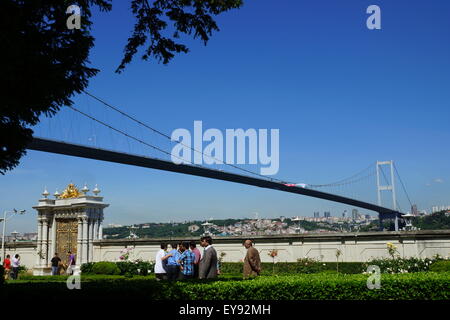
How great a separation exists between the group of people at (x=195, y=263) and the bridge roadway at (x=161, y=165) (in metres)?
14.1

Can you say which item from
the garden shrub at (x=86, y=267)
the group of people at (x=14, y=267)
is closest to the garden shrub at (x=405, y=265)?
the garden shrub at (x=86, y=267)

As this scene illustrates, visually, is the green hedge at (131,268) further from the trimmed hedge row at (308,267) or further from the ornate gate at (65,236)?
the trimmed hedge row at (308,267)

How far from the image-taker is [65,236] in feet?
80.1

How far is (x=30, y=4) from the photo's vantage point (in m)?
6.67

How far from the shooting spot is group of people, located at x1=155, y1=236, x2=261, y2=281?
9.77 metres

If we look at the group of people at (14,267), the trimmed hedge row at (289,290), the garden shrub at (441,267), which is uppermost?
the trimmed hedge row at (289,290)

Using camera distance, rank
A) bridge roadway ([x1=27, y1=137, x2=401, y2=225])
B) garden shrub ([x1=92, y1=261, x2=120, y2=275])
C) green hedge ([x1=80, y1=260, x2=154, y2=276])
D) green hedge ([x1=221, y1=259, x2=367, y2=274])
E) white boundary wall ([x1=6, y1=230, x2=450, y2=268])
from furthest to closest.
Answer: bridge roadway ([x1=27, y1=137, x2=401, y2=225]), garden shrub ([x1=92, y1=261, x2=120, y2=275]), green hedge ([x1=80, y1=260, x2=154, y2=276]), green hedge ([x1=221, y1=259, x2=367, y2=274]), white boundary wall ([x1=6, y1=230, x2=450, y2=268])

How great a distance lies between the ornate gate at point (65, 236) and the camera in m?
24.0

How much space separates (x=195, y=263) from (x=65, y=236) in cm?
1581

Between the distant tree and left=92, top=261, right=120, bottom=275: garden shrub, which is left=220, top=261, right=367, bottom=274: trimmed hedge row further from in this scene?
the distant tree

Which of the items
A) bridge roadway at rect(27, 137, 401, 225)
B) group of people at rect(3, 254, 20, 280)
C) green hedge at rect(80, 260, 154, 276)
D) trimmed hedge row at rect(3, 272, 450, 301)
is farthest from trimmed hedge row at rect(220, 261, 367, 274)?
bridge roadway at rect(27, 137, 401, 225)

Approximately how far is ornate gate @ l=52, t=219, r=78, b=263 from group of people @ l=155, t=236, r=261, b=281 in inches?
528

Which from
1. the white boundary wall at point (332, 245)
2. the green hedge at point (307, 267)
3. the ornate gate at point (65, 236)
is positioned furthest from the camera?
the ornate gate at point (65, 236)
